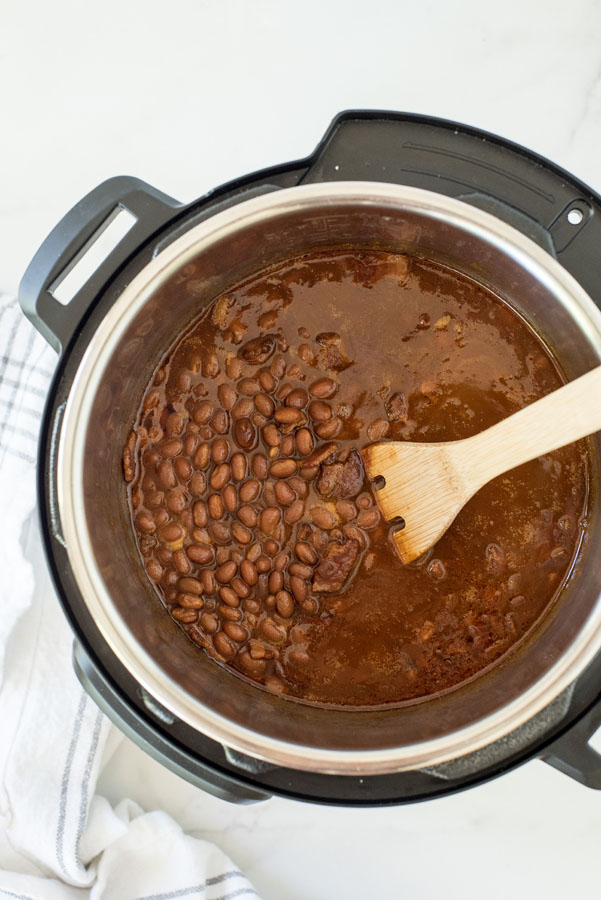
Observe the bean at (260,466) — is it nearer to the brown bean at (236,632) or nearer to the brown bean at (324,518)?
the brown bean at (324,518)

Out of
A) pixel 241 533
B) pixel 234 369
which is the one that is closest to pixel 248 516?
pixel 241 533

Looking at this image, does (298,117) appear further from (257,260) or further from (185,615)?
(185,615)

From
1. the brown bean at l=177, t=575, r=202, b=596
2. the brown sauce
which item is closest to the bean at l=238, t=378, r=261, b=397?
the brown sauce

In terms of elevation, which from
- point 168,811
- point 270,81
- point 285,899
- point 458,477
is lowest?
point 285,899

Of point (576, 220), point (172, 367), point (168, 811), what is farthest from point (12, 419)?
point (576, 220)

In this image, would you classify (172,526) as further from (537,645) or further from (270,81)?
(270,81)

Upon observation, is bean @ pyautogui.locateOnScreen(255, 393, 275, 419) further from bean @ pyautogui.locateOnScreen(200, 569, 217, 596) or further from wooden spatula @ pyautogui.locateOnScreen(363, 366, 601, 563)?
bean @ pyautogui.locateOnScreen(200, 569, 217, 596)

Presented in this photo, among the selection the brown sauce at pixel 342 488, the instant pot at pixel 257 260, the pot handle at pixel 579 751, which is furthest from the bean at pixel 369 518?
the pot handle at pixel 579 751
